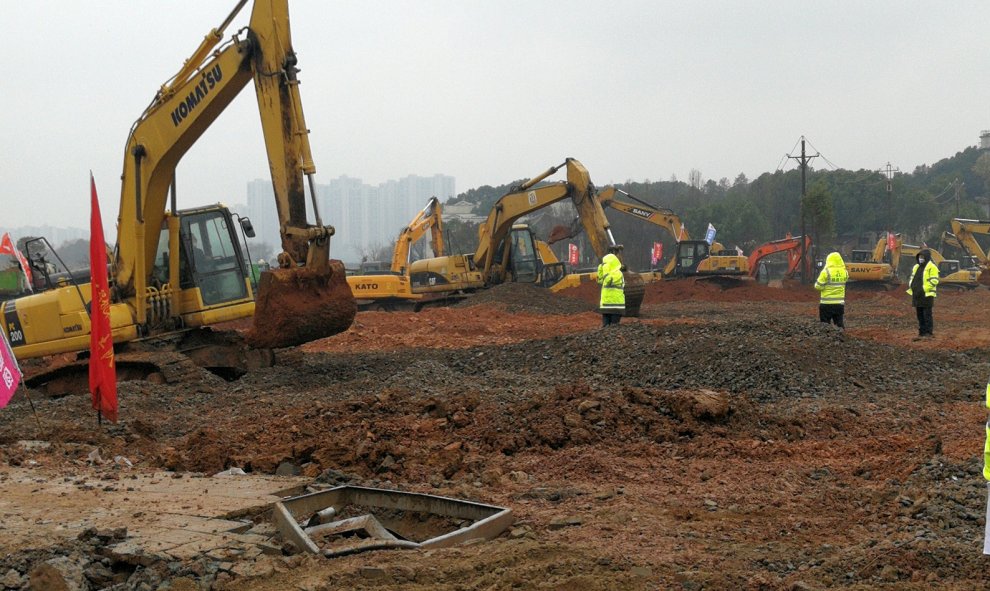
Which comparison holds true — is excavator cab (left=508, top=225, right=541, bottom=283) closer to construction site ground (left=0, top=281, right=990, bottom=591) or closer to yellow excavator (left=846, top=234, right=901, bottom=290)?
construction site ground (left=0, top=281, right=990, bottom=591)

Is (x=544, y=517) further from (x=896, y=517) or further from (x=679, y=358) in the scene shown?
(x=679, y=358)

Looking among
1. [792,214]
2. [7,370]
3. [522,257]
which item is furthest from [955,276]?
[7,370]

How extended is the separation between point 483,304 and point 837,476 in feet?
65.2

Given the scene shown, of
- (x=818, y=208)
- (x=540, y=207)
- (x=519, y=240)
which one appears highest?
(x=818, y=208)

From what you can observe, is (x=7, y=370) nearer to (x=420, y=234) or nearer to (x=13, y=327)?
(x=13, y=327)

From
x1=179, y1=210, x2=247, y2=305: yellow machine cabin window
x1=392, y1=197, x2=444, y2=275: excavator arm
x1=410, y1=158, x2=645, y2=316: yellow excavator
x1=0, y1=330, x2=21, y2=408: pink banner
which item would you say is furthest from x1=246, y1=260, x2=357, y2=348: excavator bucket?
x1=392, y1=197, x2=444, y2=275: excavator arm

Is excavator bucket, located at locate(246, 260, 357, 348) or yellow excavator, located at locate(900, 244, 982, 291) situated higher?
excavator bucket, located at locate(246, 260, 357, 348)

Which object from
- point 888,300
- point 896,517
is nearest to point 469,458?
point 896,517

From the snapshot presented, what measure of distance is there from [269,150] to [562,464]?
6.80 m

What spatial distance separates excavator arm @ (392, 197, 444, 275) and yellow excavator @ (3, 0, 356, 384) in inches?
647

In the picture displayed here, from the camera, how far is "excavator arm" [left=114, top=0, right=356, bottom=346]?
1247cm

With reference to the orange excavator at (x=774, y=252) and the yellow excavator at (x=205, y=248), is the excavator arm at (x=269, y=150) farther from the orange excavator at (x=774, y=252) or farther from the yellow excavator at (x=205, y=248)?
the orange excavator at (x=774, y=252)

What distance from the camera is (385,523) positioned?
6.23 metres

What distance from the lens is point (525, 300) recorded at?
2752 centimetres
